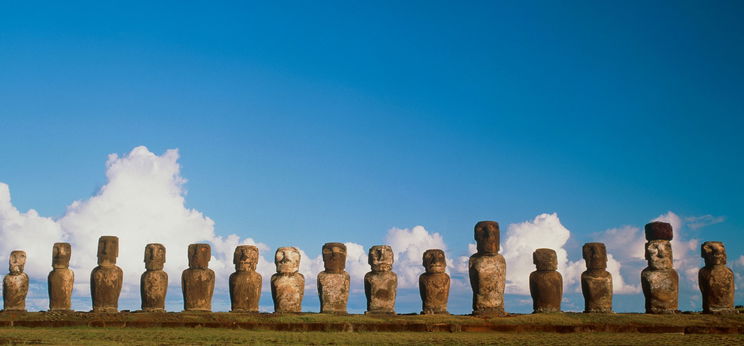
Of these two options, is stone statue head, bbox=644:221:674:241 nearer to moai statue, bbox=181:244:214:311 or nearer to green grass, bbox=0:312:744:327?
green grass, bbox=0:312:744:327

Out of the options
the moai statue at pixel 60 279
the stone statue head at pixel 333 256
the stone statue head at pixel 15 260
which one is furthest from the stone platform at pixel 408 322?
the stone statue head at pixel 15 260

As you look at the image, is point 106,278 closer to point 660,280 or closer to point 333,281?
point 333,281

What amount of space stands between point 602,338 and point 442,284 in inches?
209

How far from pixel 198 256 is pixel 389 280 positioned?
4.97 metres

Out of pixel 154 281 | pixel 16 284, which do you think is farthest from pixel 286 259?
pixel 16 284

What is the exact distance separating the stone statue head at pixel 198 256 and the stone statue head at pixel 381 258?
14.2ft

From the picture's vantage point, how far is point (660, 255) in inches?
807

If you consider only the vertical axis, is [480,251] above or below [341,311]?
above

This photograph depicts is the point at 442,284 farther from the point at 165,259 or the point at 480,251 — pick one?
the point at 165,259

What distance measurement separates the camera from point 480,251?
2020 centimetres

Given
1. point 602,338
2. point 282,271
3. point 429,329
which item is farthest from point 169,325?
point 602,338

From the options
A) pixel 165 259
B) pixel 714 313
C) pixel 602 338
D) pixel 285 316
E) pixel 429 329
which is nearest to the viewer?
pixel 602 338

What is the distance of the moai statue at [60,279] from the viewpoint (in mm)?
21500

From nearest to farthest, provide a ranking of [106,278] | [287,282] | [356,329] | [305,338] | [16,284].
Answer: [305,338], [356,329], [287,282], [106,278], [16,284]
